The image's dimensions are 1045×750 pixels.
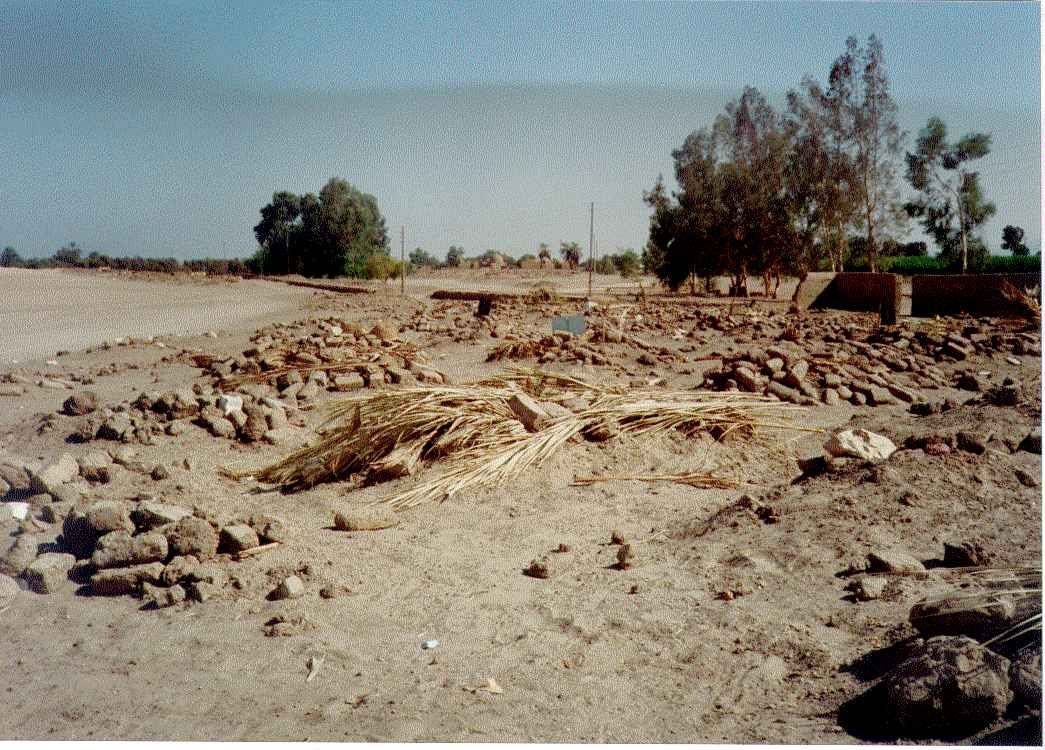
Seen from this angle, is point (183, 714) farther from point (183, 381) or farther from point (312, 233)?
point (312, 233)

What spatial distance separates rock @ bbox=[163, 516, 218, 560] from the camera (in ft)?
13.5

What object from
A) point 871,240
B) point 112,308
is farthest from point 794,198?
point 112,308

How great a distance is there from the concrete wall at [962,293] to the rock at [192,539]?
14.8 meters

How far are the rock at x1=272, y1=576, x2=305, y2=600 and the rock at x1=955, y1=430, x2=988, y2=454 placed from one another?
3.33 meters

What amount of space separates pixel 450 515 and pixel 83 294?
24440 millimetres

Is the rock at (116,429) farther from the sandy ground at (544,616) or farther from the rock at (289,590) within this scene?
the rock at (289,590)

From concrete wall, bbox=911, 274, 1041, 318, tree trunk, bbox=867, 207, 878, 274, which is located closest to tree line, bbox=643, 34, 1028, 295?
tree trunk, bbox=867, 207, 878, 274

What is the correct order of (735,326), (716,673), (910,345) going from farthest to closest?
(735,326) < (910,345) < (716,673)

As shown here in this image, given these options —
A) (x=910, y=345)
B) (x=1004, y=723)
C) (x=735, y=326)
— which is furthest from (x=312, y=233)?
(x=1004, y=723)

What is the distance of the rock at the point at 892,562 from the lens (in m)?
3.61

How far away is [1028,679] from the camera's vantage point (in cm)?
245

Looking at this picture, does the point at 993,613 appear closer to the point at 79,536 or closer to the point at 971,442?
the point at 971,442

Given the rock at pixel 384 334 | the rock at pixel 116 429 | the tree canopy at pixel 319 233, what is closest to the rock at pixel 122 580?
the rock at pixel 116 429

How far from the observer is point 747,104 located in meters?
33.2
